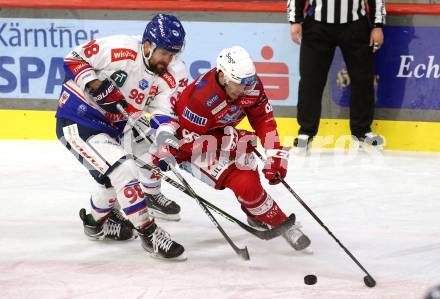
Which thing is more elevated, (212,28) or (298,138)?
(212,28)

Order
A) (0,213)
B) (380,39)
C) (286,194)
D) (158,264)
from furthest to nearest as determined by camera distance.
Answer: (380,39) < (286,194) < (0,213) < (158,264)

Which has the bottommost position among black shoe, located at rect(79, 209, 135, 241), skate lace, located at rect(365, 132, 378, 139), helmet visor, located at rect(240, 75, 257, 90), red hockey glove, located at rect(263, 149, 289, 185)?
skate lace, located at rect(365, 132, 378, 139)

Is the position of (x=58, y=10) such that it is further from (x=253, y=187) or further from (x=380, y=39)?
(x=253, y=187)

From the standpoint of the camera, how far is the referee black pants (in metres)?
5.61

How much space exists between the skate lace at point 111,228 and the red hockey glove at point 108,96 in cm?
56

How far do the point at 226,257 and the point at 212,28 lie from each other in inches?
104

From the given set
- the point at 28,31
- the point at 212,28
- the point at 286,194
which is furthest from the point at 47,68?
the point at 286,194

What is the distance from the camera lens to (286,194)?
4.75m

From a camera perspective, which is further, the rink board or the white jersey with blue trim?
the rink board

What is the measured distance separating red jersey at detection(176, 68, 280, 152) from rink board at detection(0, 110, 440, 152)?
6.88 ft

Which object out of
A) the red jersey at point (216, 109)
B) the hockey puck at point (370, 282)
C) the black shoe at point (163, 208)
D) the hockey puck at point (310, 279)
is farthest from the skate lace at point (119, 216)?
the hockey puck at point (370, 282)

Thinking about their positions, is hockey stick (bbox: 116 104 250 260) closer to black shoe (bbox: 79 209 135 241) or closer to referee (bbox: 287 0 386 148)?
black shoe (bbox: 79 209 135 241)

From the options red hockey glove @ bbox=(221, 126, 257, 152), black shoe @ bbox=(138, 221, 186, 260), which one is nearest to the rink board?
red hockey glove @ bbox=(221, 126, 257, 152)

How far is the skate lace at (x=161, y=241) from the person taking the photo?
3551 millimetres
